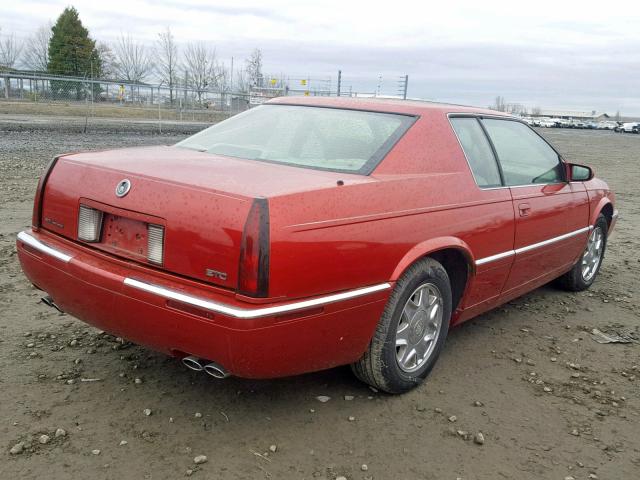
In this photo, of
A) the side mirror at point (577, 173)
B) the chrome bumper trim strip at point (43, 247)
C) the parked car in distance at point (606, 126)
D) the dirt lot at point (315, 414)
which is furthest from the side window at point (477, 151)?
the parked car in distance at point (606, 126)

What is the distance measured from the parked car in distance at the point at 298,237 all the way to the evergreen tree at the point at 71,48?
165 ft

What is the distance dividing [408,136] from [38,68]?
57.4 meters

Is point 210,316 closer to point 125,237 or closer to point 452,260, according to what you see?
point 125,237

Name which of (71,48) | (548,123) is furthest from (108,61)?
(548,123)

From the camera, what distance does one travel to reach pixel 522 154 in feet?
14.3

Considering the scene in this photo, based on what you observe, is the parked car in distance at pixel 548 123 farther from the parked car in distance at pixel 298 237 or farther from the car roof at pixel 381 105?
the parked car in distance at pixel 298 237

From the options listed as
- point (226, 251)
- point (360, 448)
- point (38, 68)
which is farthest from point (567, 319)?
point (38, 68)

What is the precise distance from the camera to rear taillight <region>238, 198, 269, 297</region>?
2424mm

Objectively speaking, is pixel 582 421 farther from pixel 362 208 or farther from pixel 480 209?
pixel 362 208

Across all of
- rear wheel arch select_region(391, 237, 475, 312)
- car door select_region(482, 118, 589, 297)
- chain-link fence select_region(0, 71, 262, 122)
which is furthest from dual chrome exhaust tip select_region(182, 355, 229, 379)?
chain-link fence select_region(0, 71, 262, 122)

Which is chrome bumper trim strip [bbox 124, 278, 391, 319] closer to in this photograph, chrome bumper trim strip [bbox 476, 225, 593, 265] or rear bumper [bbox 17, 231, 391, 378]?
rear bumper [bbox 17, 231, 391, 378]

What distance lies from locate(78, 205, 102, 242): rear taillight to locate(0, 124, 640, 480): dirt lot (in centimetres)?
83

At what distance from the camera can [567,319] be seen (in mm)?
4719

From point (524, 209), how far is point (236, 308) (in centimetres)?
228
